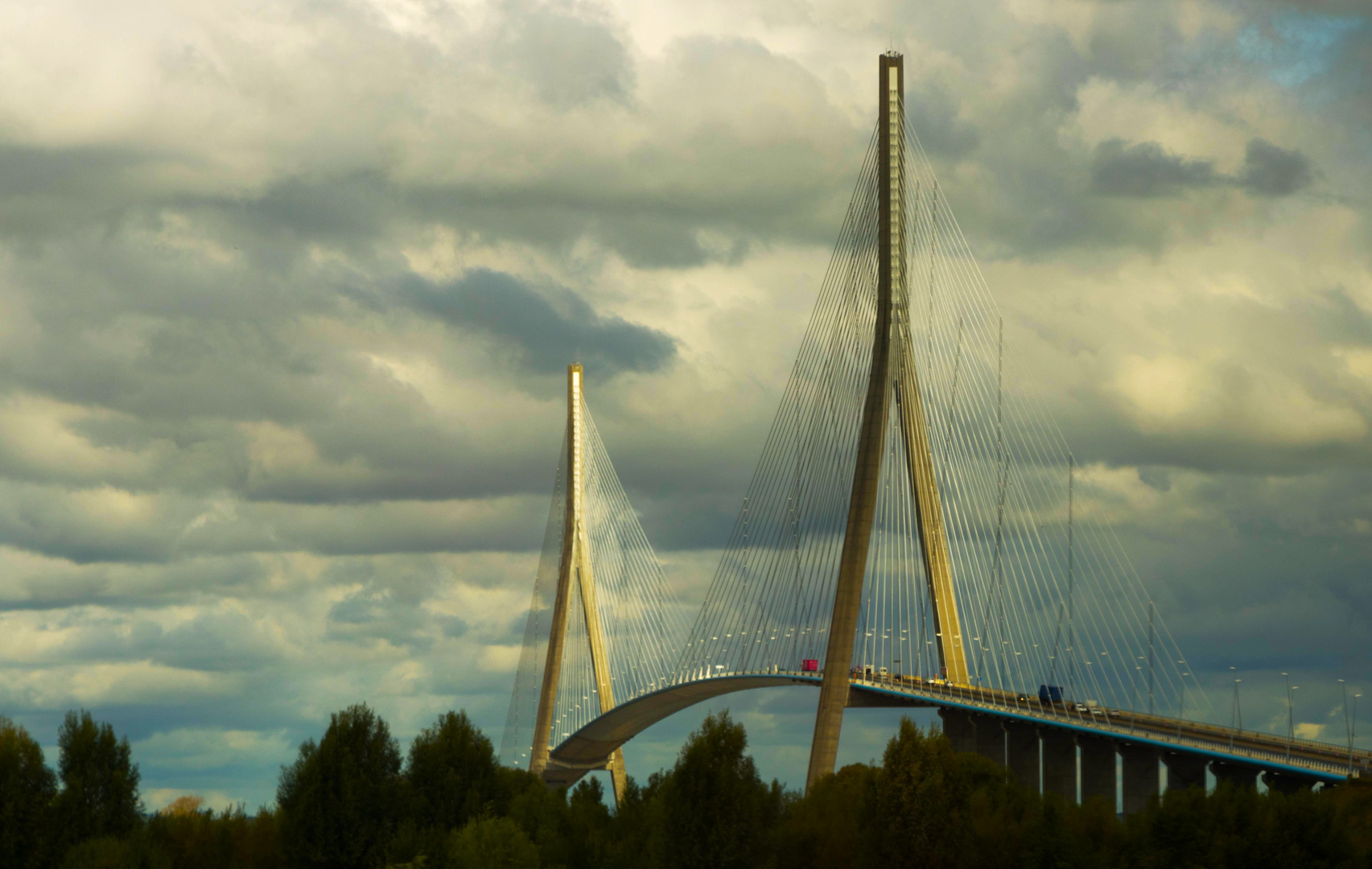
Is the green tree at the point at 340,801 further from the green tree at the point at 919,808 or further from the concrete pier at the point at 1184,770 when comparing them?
the concrete pier at the point at 1184,770

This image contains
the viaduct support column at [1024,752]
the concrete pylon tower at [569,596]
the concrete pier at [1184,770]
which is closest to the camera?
the concrete pier at [1184,770]

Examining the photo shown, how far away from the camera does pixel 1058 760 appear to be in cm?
6881

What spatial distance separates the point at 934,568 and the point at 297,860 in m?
28.5

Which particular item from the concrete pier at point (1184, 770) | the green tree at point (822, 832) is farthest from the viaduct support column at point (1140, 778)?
the green tree at point (822, 832)

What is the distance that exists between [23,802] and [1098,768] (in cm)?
3991

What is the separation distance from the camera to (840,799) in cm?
5891

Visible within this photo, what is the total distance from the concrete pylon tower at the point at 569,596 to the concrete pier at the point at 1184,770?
47591 mm

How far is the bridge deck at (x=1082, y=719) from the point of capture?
191ft

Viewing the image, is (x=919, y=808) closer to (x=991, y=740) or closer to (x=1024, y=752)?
(x=1024, y=752)

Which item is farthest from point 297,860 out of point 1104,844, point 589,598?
point 589,598

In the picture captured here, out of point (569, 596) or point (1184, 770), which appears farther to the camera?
point (569, 596)

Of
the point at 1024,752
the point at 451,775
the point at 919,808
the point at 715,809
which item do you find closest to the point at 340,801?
the point at 451,775

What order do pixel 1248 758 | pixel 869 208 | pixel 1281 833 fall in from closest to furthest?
pixel 1281 833 < pixel 1248 758 < pixel 869 208

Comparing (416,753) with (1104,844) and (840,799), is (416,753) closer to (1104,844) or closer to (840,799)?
(840,799)
